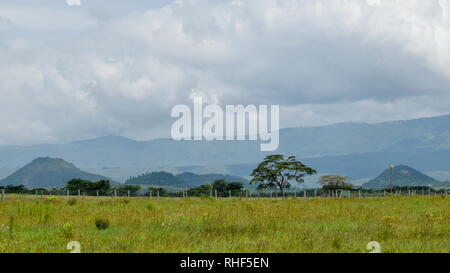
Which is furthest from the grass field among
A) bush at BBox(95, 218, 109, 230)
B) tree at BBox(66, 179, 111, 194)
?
tree at BBox(66, 179, 111, 194)

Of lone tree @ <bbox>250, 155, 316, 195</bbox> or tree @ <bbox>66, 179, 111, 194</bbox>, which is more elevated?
lone tree @ <bbox>250, 155, 316, 195</bbox>

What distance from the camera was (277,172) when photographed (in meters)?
160

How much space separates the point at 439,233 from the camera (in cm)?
2119

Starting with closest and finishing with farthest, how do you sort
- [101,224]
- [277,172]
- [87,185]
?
[101,224] → [277,172] → [87,185]

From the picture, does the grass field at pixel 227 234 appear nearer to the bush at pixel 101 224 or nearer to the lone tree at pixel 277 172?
the bush at pixel 101 224

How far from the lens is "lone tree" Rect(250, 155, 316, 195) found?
156000 mm

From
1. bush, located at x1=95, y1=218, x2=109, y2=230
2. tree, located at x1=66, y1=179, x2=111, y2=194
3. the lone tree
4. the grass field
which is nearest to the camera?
the grass field

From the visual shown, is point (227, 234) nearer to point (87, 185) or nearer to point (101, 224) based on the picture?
point (101, 224)

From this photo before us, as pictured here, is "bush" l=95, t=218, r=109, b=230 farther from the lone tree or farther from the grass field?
the lone tree

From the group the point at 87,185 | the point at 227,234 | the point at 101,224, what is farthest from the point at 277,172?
the point at 227,234

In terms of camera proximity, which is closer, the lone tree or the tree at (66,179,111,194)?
the lone tree

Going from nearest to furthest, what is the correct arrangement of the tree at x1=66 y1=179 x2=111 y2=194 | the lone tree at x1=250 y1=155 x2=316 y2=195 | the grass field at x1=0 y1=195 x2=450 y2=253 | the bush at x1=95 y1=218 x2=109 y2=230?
the grass field at x1=0 y1=195 x2=450 y2=253 → the bush at x1=95 y1=218 x2=109 y2=230 → the lone tree at x1=250 y1=155 x2=316 y2=195 → the tree at x1=66 y1=179 x2=111 y2=194

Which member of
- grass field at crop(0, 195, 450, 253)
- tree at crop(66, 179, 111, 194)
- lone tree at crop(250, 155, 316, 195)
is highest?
lone tree at crop(250, 155, 316, 195)
